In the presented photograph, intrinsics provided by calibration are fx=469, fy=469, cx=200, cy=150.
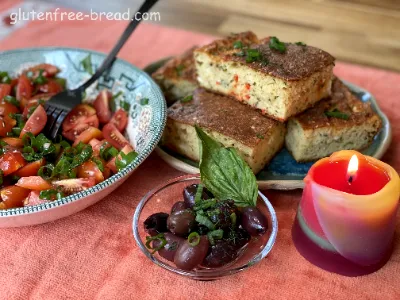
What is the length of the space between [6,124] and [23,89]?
0.82 feet

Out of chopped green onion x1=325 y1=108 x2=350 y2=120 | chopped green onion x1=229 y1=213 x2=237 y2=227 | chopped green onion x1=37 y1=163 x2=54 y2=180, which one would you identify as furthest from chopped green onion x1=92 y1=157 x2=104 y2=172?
chopped green onion x1=325 y1=108 x2=350 y2=120

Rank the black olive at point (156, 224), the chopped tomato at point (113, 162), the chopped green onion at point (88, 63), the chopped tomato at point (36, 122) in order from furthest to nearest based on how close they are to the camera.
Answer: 1. the chopped green onion at point (88, 63)
2. the chopped tomato at point (36, 122)
3. the chopped tomato at point (113, 162)
4. the black olive at point (156, 224)

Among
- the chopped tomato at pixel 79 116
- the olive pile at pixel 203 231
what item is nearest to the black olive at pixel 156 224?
the olive pile at pixel 203 231

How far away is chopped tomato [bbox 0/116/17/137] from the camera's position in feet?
5.45

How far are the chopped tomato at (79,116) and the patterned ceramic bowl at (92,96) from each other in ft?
0.49

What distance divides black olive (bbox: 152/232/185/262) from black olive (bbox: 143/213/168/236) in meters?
0.06

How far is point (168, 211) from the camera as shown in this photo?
1443mm

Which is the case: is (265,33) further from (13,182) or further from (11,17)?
(13,182)

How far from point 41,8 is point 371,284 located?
2496 mm

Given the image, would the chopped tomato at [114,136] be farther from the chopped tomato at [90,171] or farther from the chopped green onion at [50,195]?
the chopped green onion at [50,195]

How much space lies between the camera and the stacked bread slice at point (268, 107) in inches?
64.2

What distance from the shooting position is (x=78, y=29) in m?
2.73

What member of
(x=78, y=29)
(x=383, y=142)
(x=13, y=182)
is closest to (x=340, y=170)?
(x=383, y=142)

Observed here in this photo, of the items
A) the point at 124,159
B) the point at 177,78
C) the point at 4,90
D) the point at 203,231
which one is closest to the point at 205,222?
the point at 203,231
